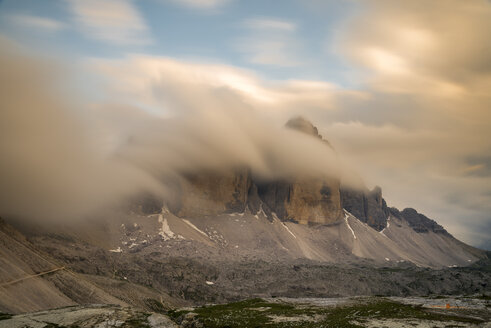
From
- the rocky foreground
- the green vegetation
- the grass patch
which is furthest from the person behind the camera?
the grass patch

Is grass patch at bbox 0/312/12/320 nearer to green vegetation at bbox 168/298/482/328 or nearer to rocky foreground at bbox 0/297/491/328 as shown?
rocky foreground at bbox 0/297/491/328

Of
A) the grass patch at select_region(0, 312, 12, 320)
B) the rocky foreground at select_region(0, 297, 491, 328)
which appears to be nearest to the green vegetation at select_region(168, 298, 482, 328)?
the rocky foreground at select_region(0, 297, 491, 328)

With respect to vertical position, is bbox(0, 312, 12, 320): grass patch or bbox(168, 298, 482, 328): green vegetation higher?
bbox(168, 298, 482, 328): green vegetation

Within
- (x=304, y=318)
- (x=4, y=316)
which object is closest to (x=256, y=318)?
(x=304, y=318)

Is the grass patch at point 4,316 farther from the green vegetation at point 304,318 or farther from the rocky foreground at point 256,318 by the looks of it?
the green vegetation at point 304,318

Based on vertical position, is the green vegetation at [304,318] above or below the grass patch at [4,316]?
above

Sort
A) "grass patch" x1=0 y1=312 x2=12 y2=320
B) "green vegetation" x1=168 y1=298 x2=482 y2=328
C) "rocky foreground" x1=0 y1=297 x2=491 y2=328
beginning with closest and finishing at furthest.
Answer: "rocky foreground" x1=0 y1=297 x2=491 y2=328 < "green vegetation" x1=168 y1=298 x2=482 y2=328 < "grass patch" x1=0 y1=312 x2=12 y2=320

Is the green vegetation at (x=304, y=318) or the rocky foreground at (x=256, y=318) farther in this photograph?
the green vegetation at (x=304, y=318)

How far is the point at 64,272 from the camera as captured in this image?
197 metres

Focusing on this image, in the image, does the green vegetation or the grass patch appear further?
the grass patch

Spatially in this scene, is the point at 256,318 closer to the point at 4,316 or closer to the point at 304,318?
the point at 304,318

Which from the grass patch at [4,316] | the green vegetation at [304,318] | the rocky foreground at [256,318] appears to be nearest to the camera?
the rocky foreground at [256,318]

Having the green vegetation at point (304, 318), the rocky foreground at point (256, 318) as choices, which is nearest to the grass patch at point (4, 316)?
the rocky foreground at point (256, 318)

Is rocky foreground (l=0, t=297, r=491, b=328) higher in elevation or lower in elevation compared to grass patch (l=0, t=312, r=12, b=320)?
higher
